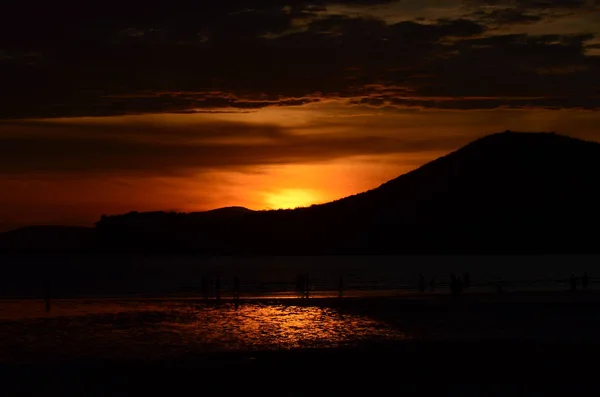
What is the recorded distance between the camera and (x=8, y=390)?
22234 millimetres

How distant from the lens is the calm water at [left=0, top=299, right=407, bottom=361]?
101ft

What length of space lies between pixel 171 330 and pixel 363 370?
15.3 meters

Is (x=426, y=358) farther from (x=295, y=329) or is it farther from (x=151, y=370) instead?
(x=295, y=329)

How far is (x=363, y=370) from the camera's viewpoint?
2398cm

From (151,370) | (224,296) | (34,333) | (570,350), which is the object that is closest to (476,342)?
(570,350)

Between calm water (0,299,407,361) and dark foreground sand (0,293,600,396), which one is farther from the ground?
calm water (0,299,407,361)

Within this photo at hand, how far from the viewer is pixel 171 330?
37.2 metres

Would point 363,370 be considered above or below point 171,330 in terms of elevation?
below

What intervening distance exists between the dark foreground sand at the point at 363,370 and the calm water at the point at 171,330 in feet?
7.19

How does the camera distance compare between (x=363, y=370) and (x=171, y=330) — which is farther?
(x=171, y=330)

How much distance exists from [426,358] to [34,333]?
757 inches

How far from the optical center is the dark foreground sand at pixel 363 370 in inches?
849

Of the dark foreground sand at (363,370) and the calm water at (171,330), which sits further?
the calm water at (171,330)

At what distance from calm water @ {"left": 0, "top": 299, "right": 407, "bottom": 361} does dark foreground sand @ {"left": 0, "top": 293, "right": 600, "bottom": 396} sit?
2191 millimetres
